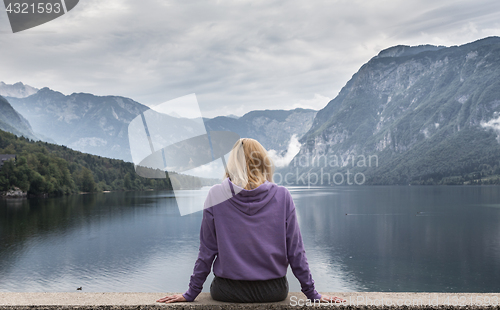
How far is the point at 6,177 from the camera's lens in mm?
101625

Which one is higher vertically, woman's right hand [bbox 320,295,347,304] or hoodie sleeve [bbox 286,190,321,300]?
hoodie sleeve [bbox 286,190,321,300]

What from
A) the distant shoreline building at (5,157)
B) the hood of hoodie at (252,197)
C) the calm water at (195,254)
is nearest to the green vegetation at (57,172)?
the distant shoreline building at (5,157)

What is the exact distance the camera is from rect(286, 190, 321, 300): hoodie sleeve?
328 cm

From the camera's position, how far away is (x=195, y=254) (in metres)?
34.5

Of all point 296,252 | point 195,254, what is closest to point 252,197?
point 296,252

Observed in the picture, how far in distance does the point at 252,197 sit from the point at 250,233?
31 cm

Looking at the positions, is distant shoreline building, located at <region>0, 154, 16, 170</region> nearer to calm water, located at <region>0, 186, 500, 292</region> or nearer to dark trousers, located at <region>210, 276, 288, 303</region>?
calm water, located at <region>0, 186, 500, 292</region>

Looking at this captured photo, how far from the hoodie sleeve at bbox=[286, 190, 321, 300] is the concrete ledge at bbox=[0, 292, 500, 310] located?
0.36 ft

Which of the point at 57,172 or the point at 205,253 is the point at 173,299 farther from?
the point at 57,172

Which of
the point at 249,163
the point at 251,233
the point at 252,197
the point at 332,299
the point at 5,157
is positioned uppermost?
the point at 5,157

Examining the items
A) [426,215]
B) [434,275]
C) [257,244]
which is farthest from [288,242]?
[426,215]

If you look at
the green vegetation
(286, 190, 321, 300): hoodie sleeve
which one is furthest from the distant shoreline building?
(286, 190, 321, 300): hoodie sleeve

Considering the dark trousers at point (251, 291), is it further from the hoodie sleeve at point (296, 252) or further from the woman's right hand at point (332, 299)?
the woman's right hand at point (332, 299)

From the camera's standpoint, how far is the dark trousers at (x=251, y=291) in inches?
128
